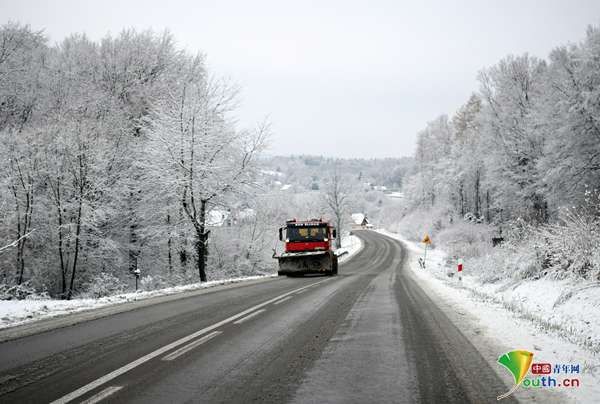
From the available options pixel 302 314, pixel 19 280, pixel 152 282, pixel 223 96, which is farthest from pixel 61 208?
pixel 302 314

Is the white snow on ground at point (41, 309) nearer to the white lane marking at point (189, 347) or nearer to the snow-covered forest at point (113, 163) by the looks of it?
the white lane marking at point (189, 347)

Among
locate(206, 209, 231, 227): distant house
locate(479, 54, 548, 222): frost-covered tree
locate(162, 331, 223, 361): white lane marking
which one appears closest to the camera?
locate(162, 331, 223, 361): white lane marking

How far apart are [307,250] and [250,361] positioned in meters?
19.2

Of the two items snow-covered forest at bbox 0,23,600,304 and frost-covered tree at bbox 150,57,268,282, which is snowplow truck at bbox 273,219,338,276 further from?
frost-covered tree at bbox 150,57,268,282

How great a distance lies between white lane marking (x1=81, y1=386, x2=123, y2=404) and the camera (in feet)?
13.0

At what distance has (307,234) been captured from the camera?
24.8 meters

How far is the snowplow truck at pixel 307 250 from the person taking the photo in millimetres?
23750

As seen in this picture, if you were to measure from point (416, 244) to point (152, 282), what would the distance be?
47315mm

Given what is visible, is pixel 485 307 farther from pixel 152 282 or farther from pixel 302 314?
pixel 152 282

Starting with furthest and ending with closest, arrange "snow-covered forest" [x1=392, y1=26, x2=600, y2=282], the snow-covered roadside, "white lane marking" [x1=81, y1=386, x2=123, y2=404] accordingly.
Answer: "snow-covered forest" [x1=392, y1=26, x2=600, y2=282] < the snow-covered roadside < "white lane marking" [x1=81, y1=386, x2=123, y2=404]

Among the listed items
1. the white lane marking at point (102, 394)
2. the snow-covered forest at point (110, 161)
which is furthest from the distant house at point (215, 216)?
the white lane marking at point (102, 394)

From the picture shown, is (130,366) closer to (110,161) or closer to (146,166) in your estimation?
(146,166)

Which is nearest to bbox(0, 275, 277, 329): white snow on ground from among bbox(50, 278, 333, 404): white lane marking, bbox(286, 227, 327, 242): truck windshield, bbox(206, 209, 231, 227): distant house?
bbox(50, 278, 333, 404): white lane marking

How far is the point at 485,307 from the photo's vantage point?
35.6ft
